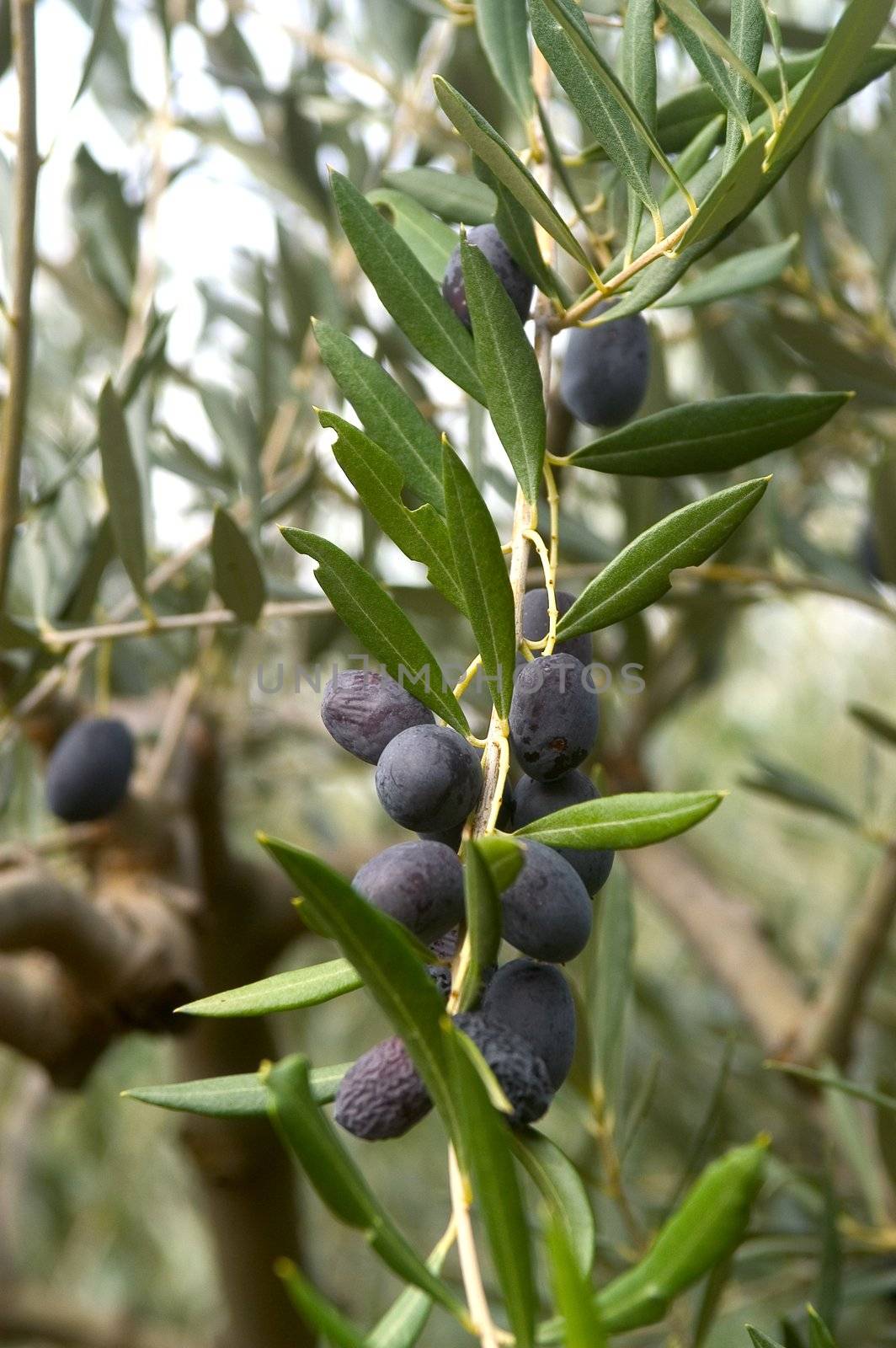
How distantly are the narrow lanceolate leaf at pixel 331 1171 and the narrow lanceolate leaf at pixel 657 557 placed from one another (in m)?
0.18

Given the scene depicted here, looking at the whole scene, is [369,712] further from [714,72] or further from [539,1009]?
[714,72]

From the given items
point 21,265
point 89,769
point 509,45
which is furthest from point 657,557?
point 89,769

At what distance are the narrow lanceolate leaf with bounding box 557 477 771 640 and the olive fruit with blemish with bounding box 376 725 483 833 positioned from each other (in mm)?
60

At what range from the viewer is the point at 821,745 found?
2.48m

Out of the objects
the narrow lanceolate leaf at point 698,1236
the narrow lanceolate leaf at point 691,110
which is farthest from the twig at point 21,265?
the narrow lanceolate leaf at point 698,1236

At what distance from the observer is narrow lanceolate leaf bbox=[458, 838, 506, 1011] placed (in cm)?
31

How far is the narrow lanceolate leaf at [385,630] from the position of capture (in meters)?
0.40

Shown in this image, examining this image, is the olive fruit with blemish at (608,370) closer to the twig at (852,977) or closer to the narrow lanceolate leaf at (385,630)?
the narrow lanceolate leaf at (385,630)

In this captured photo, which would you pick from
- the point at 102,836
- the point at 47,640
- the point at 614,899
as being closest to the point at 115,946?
the point at 102,836

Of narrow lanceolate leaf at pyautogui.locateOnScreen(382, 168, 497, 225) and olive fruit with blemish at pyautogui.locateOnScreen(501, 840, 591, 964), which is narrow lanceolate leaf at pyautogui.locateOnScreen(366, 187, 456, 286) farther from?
olive fruit with blemish at pyautogui.locateOnScreen(501, 840, 591, 964)

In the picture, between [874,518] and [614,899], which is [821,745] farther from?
[614,899]

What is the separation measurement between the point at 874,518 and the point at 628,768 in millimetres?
491

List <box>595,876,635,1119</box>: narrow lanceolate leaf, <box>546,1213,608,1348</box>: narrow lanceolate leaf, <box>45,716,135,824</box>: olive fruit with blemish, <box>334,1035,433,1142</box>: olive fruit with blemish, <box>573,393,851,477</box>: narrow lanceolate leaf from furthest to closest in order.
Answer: <box>45,716,135,824</box>: olive fruit with blemish < <box>595,876,635,1119</box>: narrow lanceolate leaf < <box>573,393,851,477</box>: narrow lanceolate leaf < <box>334,1035,433,1142</box>: olive fruit with blemish < <box>546,1213,608,1348</box>: narrow lanceolate leaf

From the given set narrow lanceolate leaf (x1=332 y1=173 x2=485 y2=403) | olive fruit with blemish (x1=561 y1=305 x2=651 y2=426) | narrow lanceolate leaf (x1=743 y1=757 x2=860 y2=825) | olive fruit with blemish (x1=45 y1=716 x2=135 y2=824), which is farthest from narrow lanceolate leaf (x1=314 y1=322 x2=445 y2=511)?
narrow lanceolate leaf (x1=743 y1=757 x2=860 y2=825)
